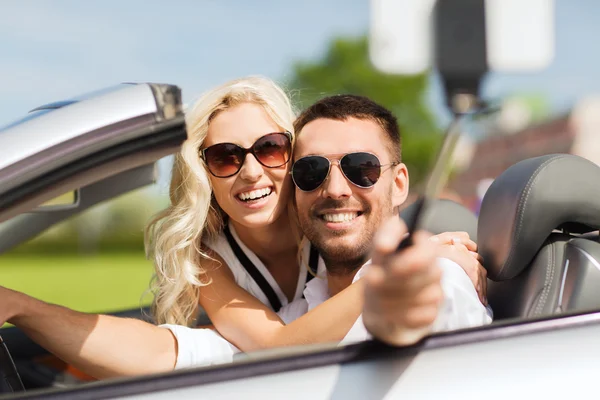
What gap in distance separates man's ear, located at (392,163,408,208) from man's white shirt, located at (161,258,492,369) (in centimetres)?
34

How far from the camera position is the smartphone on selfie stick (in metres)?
0.82

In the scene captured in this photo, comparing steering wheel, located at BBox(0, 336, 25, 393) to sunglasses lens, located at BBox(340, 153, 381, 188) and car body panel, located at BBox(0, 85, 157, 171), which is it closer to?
car body panel, located at BBox(0, 85, 157, 171)

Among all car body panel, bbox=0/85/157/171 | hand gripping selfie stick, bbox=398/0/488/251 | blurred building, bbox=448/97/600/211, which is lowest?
blurred building, bbox=448/97/600/211

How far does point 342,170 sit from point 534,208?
0.57 meters

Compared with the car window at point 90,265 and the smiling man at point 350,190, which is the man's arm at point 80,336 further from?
the car window at point 90,265

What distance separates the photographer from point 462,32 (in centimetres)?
83

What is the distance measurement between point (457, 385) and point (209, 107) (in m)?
1.34

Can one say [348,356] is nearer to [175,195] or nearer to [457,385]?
[457,385]

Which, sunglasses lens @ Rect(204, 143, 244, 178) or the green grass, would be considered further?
the green grass

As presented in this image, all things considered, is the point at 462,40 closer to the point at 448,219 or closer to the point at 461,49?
the point at 461,49

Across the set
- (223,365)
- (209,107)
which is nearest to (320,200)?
(209,107)

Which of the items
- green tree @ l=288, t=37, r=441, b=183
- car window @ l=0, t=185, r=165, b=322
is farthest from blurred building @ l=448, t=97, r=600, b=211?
car window @ l=0, t=185, r=165, b=322

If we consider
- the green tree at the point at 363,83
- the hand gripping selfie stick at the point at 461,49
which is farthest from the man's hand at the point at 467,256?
the green tree at the point at 363,83

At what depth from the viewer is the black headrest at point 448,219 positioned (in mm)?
2486
